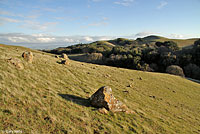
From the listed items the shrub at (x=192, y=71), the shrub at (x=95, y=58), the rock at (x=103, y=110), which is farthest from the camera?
the shrub at (x=95, y=58)

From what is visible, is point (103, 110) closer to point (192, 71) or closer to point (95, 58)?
point (192, 71)

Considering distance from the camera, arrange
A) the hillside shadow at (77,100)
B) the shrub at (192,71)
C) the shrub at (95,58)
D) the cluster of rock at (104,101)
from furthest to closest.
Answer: the shrub at (95,58), the shrub at (192,71), the hillside shadow at (77,100), the cluster of rock at (104,101)

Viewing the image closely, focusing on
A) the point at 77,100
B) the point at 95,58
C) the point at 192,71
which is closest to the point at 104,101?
the point at 77,100

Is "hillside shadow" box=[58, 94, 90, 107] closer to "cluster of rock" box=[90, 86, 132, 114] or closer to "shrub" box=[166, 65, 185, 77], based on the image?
"cluster of rock" box=[90, 86, 132, 114]

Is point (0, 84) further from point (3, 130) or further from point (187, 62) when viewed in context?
point (187, 62)

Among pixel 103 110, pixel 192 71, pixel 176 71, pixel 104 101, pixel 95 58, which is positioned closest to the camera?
pixel 103 110

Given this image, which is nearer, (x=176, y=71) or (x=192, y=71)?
(x=176, y=71)

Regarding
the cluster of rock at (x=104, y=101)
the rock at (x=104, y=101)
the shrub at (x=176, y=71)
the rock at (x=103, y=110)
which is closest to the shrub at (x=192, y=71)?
the shrub at (x=176, y=71)

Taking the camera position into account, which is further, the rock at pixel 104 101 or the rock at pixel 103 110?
the rock at pixel 104 101

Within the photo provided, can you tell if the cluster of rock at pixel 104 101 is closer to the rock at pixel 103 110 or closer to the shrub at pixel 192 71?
the rock at pixel 103 110

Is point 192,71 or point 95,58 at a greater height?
point 95,58

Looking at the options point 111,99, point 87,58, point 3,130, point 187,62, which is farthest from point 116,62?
point 3,130

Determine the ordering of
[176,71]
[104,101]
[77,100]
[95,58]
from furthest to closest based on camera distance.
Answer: [95,58] < [176,71] < [77,100] < [104,101]

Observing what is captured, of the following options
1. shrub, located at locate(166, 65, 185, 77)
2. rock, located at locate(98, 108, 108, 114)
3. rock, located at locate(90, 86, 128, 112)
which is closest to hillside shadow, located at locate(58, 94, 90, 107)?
rock, located at locate(90, 86, 128, 112)
